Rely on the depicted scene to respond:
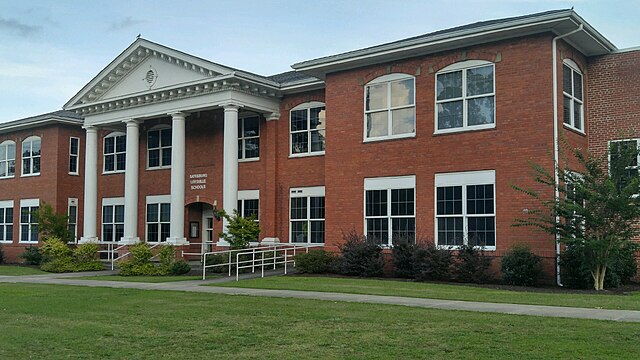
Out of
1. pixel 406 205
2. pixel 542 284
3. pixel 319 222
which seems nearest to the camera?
pixel 542 284

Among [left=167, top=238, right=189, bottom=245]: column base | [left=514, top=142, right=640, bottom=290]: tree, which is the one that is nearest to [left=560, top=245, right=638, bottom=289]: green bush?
[left=514, top=142, right=640, bottom=290]: tree

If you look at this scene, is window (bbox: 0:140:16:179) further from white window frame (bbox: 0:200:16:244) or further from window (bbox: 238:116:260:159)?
window (bbox: 238:116:260:159)

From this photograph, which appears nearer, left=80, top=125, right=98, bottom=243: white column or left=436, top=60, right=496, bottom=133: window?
left=436, top=60, right=496, bottom=133: window

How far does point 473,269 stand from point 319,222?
28.7ft

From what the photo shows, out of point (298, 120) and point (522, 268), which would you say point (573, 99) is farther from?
point (298, 120)

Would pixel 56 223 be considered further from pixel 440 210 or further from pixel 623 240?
pixel 623 240

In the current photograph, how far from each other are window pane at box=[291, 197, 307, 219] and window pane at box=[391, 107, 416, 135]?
6.18m

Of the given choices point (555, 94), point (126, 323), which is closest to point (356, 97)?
point (555, 94)

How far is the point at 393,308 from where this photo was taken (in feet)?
44.9

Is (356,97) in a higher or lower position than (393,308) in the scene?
higher

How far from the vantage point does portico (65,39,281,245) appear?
28250mm

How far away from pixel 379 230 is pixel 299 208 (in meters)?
5.41

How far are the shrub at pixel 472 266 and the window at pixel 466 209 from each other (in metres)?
0.51

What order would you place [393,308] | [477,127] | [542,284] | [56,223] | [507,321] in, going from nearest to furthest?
[507,321]
[393,308]
[542,284]
[477,127]
[56,223]
